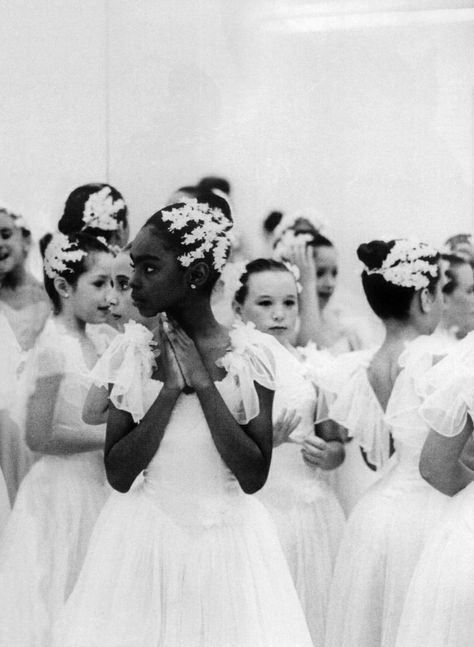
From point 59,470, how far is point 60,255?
0.61 m

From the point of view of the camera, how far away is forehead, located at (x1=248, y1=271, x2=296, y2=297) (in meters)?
3.12

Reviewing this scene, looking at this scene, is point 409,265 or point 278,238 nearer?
point 409,265

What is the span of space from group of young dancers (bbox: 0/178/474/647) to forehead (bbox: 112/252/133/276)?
1 cm

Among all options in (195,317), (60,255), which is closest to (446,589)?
(195,317)

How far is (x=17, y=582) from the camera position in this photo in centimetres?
309

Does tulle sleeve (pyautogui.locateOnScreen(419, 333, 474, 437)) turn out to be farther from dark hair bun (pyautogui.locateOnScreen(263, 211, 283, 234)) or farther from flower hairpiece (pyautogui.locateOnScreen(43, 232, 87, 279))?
flower hairpiece (pyautogui.locateOnScreen(43, 232, 87, 279))

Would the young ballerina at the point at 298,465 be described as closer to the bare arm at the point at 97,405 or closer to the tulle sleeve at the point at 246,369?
the tulle sleeve at the point at 246,369

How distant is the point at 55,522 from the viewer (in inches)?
122

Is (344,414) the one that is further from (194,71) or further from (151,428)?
(194,71)

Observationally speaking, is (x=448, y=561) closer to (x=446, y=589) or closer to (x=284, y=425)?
(x=446, y=589)

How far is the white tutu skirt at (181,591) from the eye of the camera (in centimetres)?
261

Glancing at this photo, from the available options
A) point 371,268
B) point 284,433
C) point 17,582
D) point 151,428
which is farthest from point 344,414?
point 17,582

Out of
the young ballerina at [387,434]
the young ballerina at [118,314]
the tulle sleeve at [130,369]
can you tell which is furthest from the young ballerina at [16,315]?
the young ballerina at [387,434]

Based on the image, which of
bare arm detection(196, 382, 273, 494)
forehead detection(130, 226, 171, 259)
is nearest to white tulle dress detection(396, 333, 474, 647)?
bare arm detection(196, 382, 273, 494)
